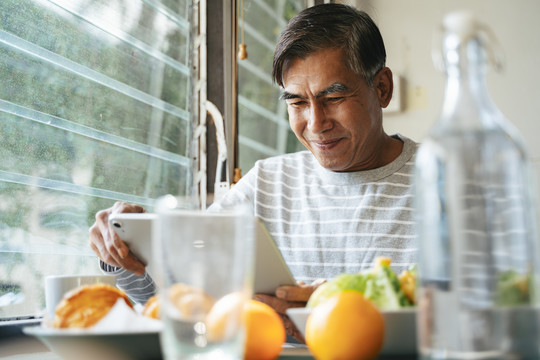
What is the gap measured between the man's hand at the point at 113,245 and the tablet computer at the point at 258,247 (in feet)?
0.07

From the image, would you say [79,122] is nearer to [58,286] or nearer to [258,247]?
[58,286]

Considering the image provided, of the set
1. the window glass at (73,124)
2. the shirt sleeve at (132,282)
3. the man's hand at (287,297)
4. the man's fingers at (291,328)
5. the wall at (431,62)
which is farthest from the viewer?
the wall at (431,62)

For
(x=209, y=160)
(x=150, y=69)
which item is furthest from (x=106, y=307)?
(x=209, y=160)

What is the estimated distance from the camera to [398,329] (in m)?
0.61

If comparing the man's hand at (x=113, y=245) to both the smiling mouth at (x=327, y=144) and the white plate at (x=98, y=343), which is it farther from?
the smiling mouth at (x=327, y=144)

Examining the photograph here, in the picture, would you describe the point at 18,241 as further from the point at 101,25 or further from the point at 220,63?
the point at 220,63

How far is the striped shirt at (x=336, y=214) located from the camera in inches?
63.1

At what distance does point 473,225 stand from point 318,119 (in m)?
1.14

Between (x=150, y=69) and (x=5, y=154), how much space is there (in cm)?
72

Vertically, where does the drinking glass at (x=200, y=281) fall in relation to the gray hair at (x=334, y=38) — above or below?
below

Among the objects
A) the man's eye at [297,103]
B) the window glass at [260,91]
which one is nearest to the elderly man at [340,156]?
the man's eye at [297,103]

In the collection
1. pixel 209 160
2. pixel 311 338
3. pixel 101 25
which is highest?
pixel 101 25

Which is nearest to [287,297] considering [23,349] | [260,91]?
[23,349]

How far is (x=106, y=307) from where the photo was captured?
0.62 meters
